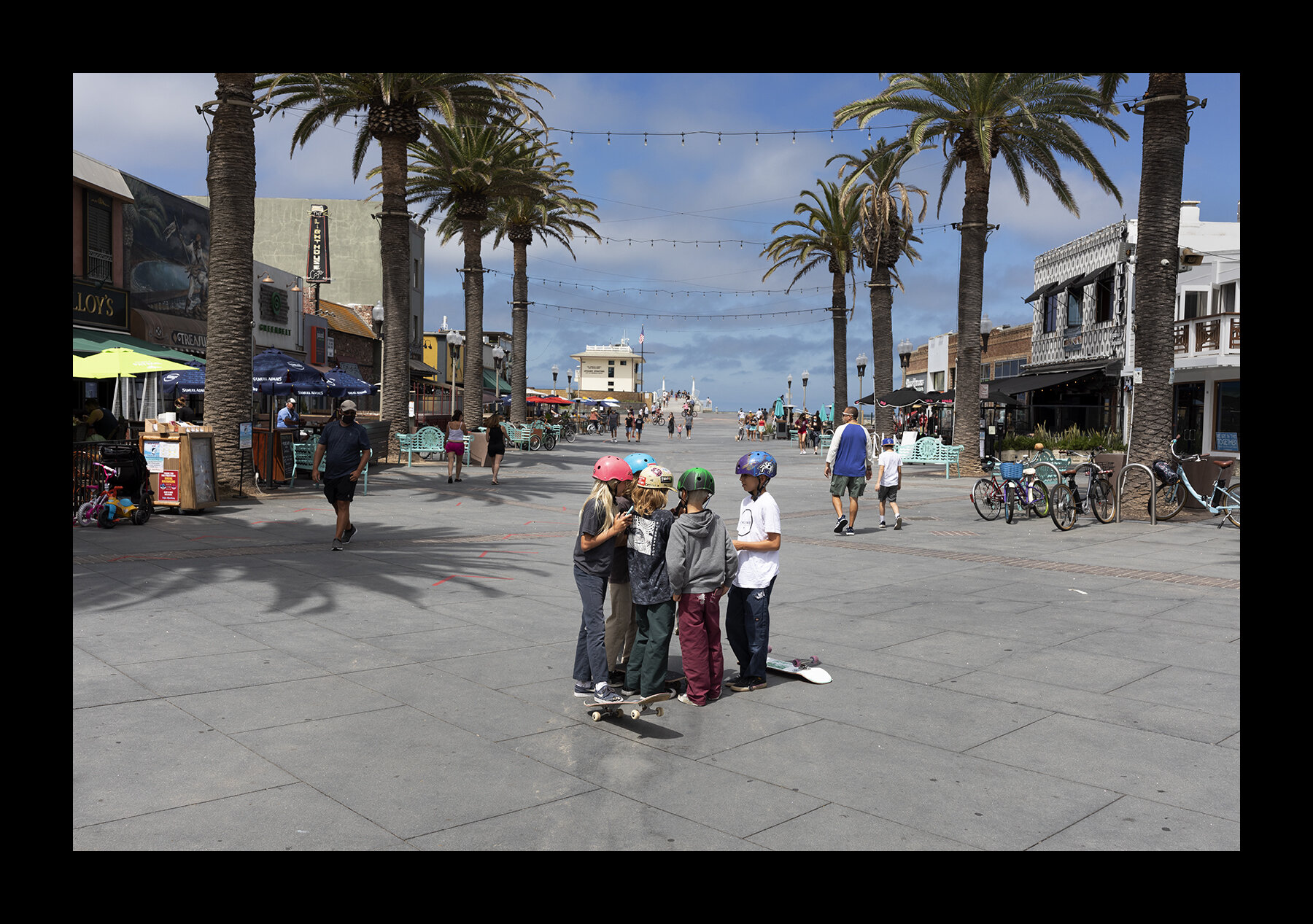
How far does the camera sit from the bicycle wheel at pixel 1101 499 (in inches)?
585

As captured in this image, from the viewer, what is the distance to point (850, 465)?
1401cm

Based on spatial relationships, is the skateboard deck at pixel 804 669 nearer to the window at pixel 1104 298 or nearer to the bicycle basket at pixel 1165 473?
the bicycle basket at pixel 1165 473

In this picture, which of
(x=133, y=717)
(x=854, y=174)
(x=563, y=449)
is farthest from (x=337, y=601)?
(x=563, y=449)

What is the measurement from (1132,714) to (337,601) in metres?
6.00

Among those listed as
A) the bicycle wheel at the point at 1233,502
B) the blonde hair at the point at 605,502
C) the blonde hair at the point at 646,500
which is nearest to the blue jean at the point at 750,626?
the blonde hair at the point at 646,500

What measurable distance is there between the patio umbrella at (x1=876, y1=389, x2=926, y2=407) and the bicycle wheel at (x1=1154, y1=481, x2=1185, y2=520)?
16.0m

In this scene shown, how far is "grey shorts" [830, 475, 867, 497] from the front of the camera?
45.8 ft

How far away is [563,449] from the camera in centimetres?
3738

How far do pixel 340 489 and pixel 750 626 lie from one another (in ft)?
21.2

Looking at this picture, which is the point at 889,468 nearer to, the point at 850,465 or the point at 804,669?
the point at 850,465

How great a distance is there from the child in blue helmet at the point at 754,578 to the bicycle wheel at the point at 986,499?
10130 millimetres

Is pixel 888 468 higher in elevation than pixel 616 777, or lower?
higher
